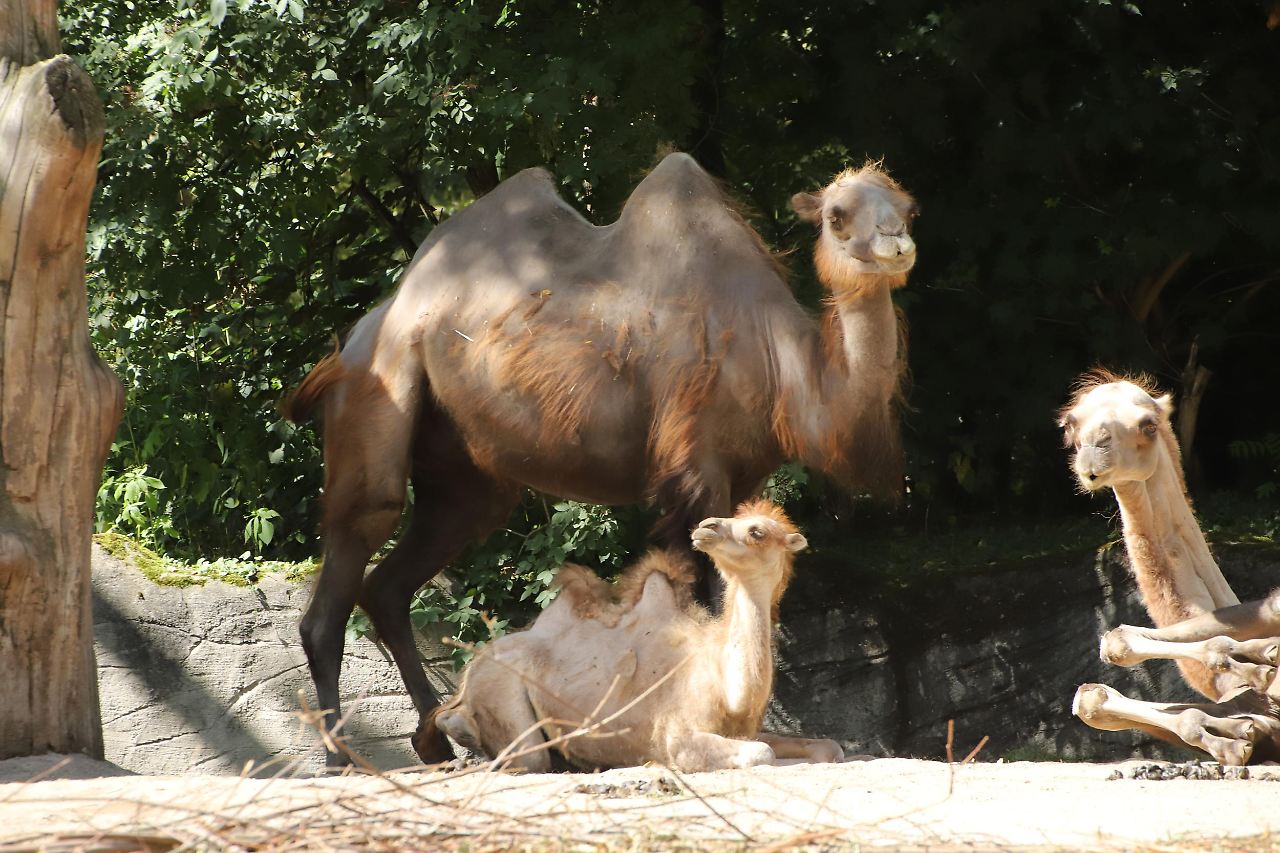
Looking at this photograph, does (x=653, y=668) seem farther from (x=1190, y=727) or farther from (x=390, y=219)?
(x=390, y=219)

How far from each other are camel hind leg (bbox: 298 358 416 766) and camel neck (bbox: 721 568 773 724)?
177 cm

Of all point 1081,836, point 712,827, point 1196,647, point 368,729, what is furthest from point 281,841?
point 368,729

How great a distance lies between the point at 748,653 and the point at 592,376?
141 cm

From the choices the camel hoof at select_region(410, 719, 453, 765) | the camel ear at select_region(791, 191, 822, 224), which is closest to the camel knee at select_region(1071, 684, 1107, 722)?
the camel ear at select_region(791, 191, 822, 224)

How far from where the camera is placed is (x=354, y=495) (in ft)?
20.1

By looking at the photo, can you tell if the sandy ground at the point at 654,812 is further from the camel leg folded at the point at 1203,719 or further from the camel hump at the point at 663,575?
the camel hump at the point at 663,575

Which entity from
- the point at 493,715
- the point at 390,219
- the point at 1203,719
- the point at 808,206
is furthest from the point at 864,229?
the point at 390,219

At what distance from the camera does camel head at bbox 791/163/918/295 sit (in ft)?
17.3

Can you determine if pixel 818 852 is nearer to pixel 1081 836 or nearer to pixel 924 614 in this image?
pixel 1081 836

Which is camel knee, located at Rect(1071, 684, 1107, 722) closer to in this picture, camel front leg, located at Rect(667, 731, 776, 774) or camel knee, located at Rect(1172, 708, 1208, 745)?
camel knee, located at Rect(1172, 708, 1208, 745)

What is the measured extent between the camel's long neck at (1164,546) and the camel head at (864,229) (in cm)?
108

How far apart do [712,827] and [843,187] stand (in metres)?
2.75

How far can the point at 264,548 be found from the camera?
813 centimetres

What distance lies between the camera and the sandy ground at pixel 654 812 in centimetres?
→ 324
